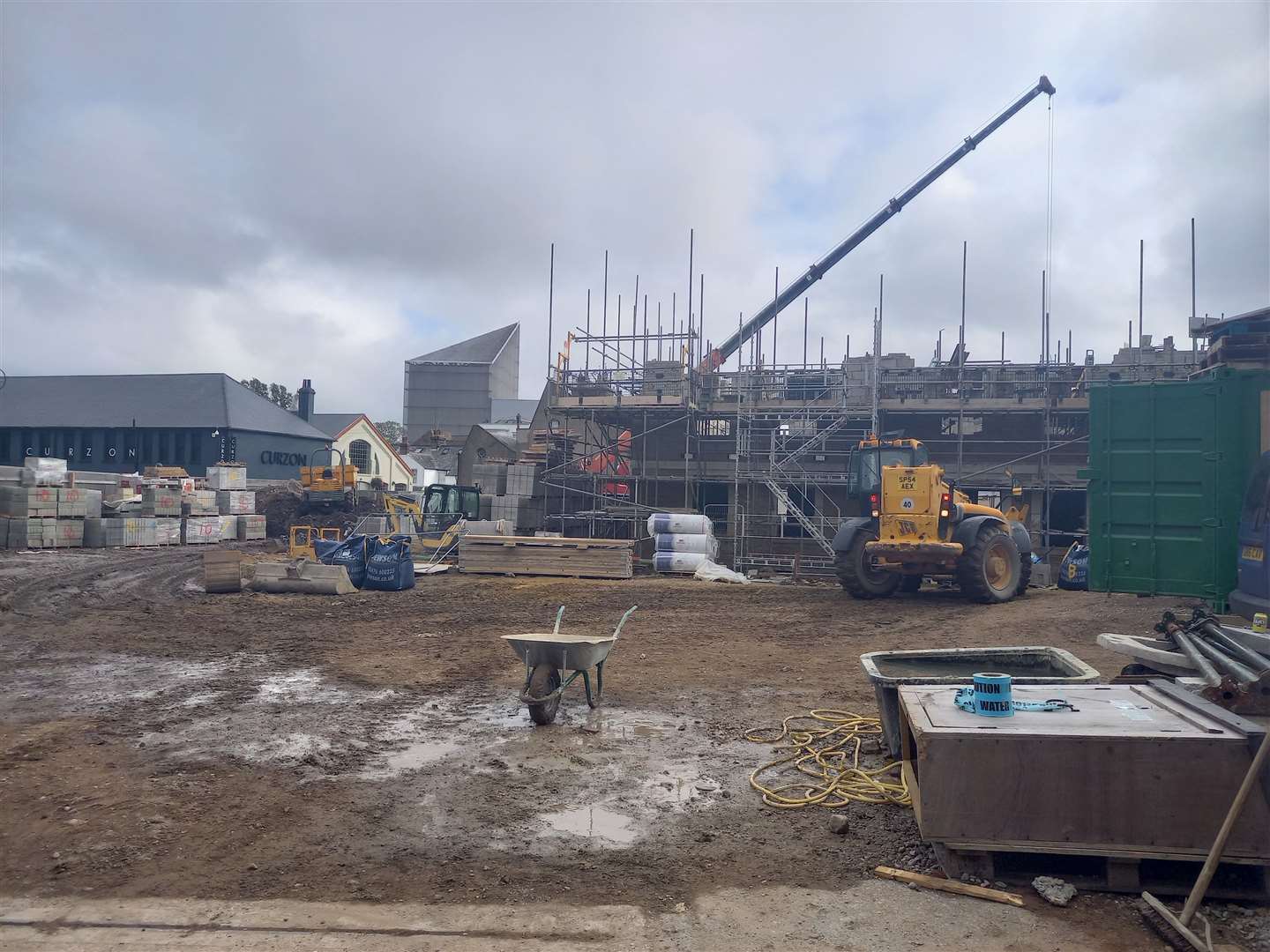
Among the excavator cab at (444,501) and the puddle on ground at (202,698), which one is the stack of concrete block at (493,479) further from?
the puddle on ground at (202,698)

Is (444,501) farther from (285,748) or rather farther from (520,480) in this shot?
(285,748)

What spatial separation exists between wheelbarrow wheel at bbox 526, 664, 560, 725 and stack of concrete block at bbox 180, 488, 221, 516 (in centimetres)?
2499

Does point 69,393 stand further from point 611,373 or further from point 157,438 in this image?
point 611,373

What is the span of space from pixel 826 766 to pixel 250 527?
28871 millimetres

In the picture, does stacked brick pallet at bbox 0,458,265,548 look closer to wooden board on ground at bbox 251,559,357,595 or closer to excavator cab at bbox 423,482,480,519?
excavator cab at bbox 423,482,480,519

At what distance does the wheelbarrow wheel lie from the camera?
279 inches

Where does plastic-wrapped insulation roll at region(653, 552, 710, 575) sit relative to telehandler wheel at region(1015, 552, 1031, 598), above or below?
below

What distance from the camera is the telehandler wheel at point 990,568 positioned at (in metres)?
14.0

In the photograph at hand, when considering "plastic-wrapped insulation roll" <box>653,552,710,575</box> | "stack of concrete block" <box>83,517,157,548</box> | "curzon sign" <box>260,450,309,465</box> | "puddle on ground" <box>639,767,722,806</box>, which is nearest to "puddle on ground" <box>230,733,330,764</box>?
"puddle on ground" <box>639,767,722,806</box>

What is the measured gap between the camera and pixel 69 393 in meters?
46.8

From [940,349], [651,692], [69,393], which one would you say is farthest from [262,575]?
[69,393]

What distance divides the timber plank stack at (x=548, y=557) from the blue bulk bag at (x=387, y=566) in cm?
314

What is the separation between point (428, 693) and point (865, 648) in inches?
206

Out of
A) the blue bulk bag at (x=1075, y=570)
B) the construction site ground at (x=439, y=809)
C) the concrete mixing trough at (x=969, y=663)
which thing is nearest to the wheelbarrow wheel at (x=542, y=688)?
the construction site ground at (x=439, y=809)
